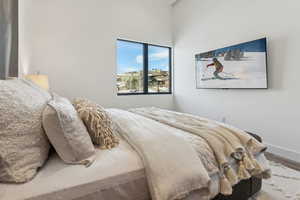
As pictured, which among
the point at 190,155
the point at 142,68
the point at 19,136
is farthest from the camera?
the point at 142,68

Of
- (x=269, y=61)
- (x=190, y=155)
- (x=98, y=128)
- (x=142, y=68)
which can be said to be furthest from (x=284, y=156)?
(x=142, y=68)

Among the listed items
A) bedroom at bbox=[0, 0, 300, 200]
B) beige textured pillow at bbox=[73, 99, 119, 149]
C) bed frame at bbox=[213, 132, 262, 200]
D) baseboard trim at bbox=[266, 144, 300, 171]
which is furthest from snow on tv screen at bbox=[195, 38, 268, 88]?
beige textured pillow at bbox=[73, 99, 119, 149]

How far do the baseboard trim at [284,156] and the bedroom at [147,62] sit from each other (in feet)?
0.05

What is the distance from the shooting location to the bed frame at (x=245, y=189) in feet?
4.51

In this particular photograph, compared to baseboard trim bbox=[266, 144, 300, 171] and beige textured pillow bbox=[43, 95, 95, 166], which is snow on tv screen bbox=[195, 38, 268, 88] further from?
beige textured pillow bbox=[43, 95, 95, 166]

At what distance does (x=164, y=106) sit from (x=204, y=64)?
1.63m

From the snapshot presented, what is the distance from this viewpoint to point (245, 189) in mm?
1448

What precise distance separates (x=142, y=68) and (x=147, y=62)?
22 centimetres

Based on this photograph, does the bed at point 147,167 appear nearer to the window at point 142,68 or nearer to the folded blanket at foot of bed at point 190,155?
the folded blanket at foot of bed at point 190,155

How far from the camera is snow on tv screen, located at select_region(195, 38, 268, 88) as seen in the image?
282cm

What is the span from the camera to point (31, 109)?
89 centimetres

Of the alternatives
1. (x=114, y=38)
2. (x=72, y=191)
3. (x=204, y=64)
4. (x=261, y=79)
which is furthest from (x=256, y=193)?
(x=114, y=38)

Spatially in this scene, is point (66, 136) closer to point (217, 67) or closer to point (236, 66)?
point (236, 66)

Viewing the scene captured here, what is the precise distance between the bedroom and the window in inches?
1.1
